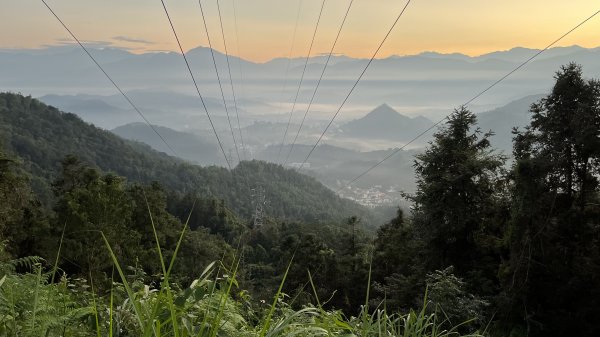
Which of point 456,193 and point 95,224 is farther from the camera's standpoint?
point 95,224

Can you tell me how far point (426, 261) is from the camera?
2038 centimetres

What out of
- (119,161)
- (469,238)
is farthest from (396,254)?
(119,161)

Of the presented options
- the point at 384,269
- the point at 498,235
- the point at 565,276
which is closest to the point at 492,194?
the point at 498,235

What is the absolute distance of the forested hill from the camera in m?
109

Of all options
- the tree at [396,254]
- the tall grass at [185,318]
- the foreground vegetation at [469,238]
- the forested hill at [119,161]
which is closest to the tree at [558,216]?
the foreground vegetation at [469,238]

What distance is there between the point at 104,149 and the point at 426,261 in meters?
124

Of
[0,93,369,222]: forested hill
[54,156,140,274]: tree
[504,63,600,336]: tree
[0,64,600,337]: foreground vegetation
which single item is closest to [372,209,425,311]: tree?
[0,64,600,337]: foreground vegetation

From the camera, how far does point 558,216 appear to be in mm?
14938

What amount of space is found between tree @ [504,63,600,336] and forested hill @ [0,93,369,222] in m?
87.6

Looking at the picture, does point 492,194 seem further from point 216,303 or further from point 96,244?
point 216,303

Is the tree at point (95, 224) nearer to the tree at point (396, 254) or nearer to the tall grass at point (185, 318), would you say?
the tree at point (396, 254)

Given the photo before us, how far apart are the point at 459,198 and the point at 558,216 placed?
15.9 feet

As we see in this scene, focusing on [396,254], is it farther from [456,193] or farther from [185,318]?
[185,318]

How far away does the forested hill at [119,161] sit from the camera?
109250 millimetres
